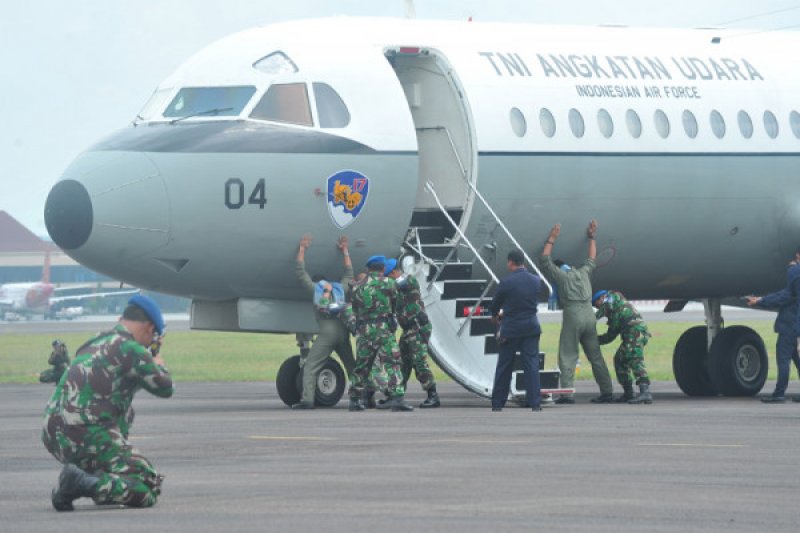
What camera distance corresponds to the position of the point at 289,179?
23.5 meters

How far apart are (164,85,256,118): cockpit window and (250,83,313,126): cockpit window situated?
0.22m

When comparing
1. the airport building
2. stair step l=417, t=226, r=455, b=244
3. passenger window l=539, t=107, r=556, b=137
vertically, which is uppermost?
the airport building

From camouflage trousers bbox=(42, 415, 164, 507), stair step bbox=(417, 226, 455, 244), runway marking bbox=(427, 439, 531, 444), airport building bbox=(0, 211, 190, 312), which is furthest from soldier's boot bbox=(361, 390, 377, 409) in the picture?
airport building bbox=(0, 211, 190, 312)

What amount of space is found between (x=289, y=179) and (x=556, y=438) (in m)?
6.42

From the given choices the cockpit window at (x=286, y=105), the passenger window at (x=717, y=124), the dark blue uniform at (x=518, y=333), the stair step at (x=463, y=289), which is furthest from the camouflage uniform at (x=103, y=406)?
the passenger window at (x=717, y=124)

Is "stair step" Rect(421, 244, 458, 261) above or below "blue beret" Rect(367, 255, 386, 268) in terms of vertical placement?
above

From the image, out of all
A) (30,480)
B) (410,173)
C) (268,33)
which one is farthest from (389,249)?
(30,480)

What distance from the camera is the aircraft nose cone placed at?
900 inches

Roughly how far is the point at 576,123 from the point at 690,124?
214cm

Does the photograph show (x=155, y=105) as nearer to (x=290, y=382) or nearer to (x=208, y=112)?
(x=208, y=112)

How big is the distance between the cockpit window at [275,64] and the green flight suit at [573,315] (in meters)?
4.35

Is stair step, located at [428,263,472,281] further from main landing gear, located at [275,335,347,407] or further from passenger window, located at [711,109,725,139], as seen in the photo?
passenger window, located at [711,109,725,139]

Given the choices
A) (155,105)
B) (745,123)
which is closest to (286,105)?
(155,105)

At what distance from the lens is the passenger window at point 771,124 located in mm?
28234
